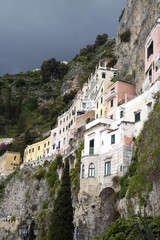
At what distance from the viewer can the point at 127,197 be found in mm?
27281

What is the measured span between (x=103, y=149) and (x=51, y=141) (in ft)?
129

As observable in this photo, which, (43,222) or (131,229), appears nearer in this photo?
(131,229)

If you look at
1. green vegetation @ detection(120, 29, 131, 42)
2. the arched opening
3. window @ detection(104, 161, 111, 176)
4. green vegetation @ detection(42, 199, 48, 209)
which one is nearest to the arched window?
window @ detection(104, 161, 111, 176)

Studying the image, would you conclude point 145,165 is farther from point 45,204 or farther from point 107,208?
point 45,204

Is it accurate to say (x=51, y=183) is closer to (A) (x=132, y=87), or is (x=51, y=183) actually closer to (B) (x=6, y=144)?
(A) (x=132, y=87)

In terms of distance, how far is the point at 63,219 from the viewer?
2814 centimetres

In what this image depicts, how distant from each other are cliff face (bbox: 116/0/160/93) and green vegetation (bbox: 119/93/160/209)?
14.7 meters

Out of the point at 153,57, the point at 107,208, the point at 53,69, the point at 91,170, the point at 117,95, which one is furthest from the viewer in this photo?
the point at 53,69

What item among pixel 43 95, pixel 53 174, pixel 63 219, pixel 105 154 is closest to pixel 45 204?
pixel 53 174

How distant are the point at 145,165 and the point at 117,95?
1948cm

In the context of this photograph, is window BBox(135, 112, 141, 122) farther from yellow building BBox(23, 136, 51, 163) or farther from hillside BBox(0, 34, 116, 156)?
hillside BBox(0, 34, 116, 156)

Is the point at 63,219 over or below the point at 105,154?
below

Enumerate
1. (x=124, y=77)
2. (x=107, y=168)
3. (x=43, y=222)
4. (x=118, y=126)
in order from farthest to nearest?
(x=124, y=77), (x=43, y=222), (x=118, y=126), (x=107, y=168)

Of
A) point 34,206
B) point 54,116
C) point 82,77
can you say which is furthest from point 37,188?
point 82,77
